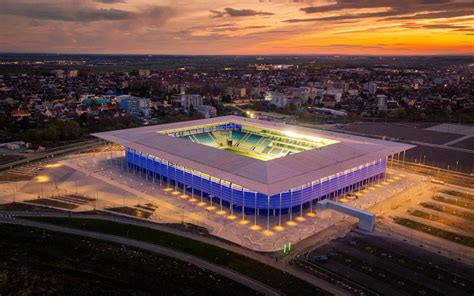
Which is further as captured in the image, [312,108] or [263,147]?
[312,108]

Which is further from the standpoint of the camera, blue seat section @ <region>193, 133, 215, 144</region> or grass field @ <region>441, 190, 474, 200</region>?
blue seat section @ <region>193, 133, 215, 144</region>

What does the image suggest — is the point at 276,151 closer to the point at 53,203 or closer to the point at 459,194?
the point at 459,194

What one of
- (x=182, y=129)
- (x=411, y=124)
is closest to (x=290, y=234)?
(x=182, y=129)

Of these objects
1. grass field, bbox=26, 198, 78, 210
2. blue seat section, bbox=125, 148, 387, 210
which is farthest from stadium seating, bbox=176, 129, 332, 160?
grass field, bbox=26, 198, 78, 210

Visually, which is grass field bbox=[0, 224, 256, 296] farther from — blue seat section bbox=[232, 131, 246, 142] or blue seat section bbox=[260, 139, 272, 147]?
blue seat section bbox=[232, 131, 246, 142]

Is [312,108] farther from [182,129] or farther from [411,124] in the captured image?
[182,129]

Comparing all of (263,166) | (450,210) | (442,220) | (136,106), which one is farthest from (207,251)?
(136,106)
